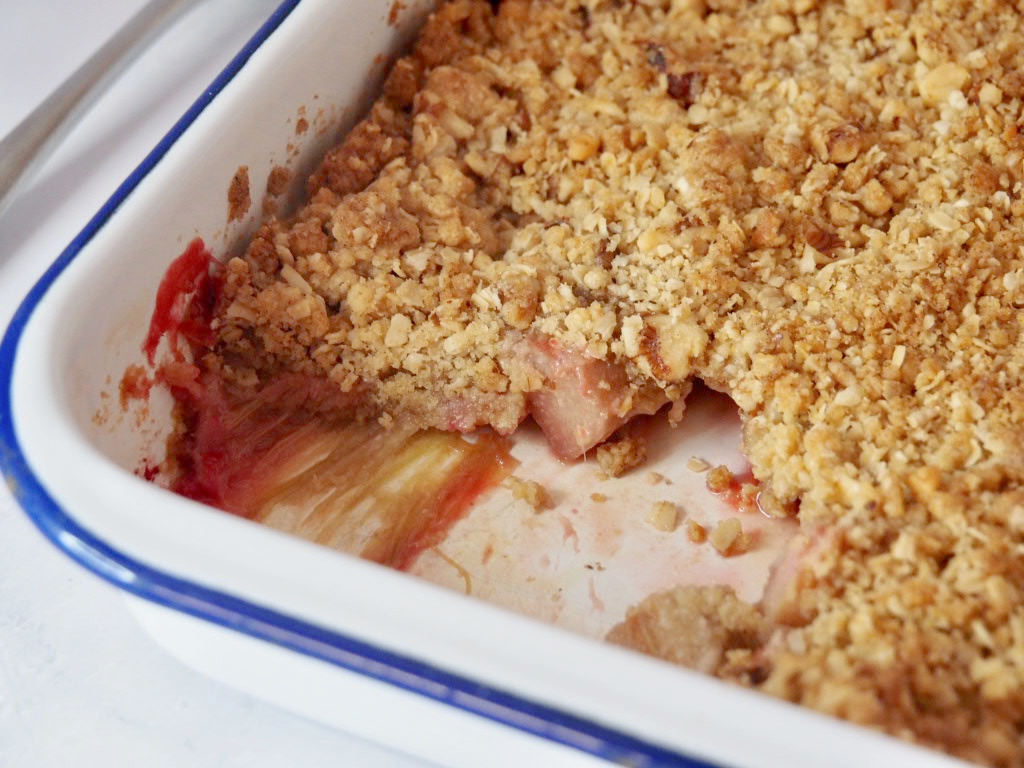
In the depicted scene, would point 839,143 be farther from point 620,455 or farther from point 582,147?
point 620,455

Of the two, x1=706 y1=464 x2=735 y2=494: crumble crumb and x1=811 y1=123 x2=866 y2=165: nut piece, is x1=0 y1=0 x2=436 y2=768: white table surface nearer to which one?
x1=706 y1=464 x2=735 y2=494: crumble crumb

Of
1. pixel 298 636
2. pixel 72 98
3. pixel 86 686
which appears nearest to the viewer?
pixel 298 636

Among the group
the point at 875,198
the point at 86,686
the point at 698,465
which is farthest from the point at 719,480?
the point at 86,686

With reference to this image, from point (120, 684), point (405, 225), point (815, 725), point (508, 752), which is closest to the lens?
point (815, 725)

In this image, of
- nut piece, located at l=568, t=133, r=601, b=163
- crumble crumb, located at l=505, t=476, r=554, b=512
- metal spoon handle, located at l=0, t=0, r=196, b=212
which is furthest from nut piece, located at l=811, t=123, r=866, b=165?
metal spoon handle, located at l=0, t=0, r=196, b=212

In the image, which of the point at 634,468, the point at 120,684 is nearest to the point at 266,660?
the point at 120,684

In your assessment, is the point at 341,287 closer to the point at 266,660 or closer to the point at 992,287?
the point at 266,660
